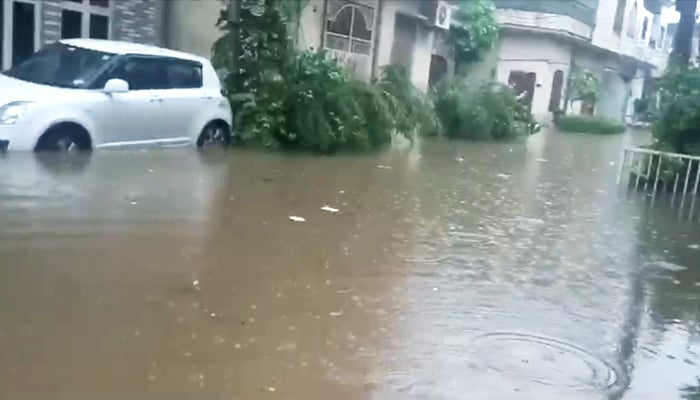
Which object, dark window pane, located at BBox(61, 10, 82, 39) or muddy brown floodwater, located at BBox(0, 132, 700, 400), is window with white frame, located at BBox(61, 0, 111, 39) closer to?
dark window pane, located at BBox(61, 10, 82, 39)

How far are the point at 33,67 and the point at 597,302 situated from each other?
8.36 m

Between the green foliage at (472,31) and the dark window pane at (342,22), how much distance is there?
7.35m

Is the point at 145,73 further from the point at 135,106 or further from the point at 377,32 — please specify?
the point at 377,32

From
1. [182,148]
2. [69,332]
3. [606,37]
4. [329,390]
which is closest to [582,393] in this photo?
[329,390]

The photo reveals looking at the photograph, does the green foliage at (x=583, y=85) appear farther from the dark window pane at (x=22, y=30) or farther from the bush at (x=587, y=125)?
the dark window pane at (x=22, y=30)

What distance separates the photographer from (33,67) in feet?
38.6

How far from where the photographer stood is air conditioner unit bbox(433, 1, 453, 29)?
90.3 feet

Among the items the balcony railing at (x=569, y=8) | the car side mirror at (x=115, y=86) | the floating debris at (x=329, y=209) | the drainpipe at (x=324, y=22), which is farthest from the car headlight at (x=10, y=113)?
the balcony railing at (x=569, y=8)

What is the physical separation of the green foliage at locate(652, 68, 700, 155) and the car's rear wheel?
898 cm

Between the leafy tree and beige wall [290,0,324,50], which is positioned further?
beige wall [290,0,324,50]

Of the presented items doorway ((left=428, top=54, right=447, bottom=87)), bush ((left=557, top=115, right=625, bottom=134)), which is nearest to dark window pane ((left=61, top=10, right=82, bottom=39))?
doorway ((left=428, top=54, right=447, bottom=87))

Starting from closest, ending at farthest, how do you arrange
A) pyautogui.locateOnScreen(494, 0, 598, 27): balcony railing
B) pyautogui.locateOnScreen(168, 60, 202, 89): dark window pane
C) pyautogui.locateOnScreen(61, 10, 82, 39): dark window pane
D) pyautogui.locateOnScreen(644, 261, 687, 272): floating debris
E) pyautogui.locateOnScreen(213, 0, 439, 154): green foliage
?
pyautogui.locateOnScreen(644, 261, 687, 272): floating debris → pyautogui.locateOnScreen(168, 60, 202, 89): dark window pane → pyautogui.locateOnScreen(213, 0, 439, 154): green foliage → pyautogui.locateOnScreen(61, 10, 82, 39): dark window pane → pyautogui.locateOnScreen(494, 0, 598, 27): balcony railing

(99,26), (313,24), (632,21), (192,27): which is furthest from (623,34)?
(99,26)

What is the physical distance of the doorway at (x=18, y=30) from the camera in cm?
1472
